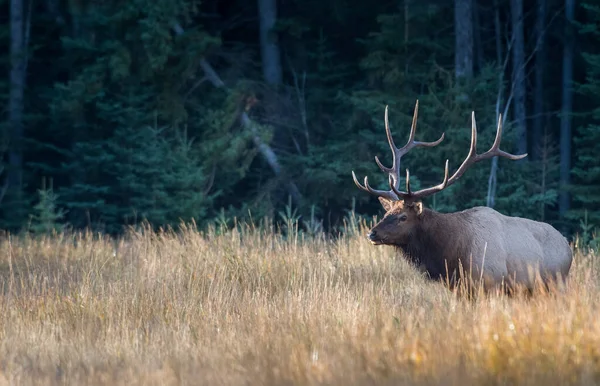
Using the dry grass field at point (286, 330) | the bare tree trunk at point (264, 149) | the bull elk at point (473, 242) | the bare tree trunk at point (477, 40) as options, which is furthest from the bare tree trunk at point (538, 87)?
the bull elk at point (473, 242)

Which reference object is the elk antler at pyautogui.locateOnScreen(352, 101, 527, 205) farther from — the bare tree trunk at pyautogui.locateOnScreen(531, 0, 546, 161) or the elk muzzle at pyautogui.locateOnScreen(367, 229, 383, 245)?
the bare tree trunk at pyautogui.locateOnScreen(531, 0, 546, 161)

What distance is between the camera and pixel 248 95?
72.7ft

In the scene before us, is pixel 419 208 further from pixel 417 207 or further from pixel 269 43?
pixel 269 43

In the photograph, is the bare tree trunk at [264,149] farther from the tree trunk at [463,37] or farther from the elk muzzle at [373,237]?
the elk muzzle at [373,237]

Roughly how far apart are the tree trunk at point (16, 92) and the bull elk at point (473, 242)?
1660 cm

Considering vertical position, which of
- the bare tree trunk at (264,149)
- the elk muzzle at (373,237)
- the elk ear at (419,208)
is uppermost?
the elk ear at (419,208)

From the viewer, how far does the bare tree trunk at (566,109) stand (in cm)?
1983

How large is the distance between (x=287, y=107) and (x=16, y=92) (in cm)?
697

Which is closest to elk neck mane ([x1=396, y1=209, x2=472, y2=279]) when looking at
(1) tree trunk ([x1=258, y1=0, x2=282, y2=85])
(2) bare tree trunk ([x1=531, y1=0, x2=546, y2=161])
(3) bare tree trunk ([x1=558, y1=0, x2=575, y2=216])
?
(3) bare tree trunk ([x1=558, y1=0, x2=575, y2=216])

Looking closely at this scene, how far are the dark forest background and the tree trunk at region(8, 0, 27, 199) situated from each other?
0.04 meters

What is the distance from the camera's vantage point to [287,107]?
75.9 feet

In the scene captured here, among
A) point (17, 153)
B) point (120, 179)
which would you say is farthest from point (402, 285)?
point (17, 153)

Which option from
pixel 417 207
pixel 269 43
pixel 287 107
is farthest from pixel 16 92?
pixel 417 207

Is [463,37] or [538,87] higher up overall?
[463,37]
